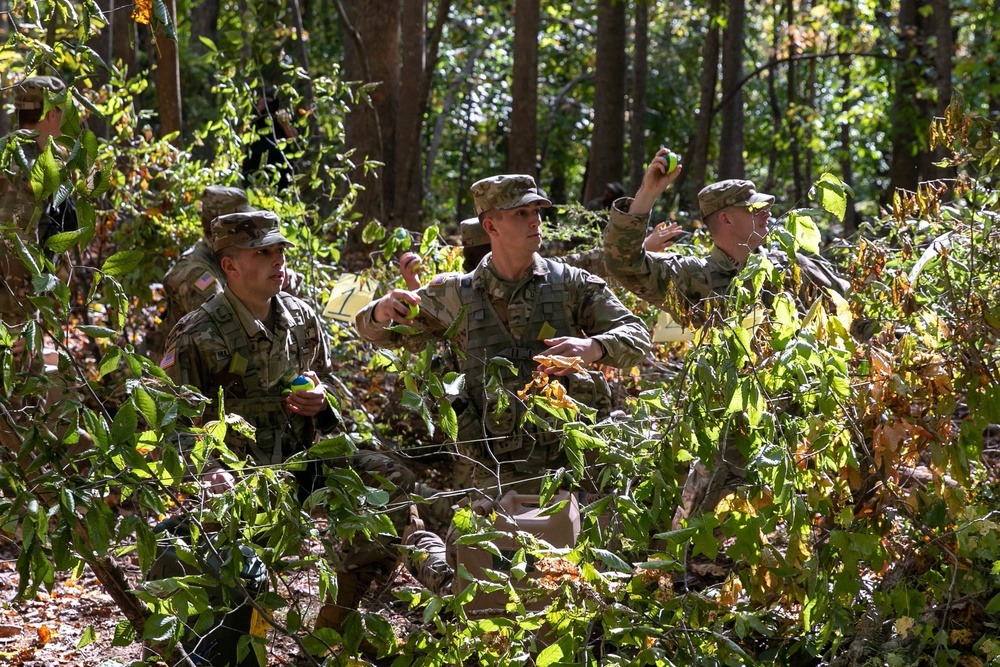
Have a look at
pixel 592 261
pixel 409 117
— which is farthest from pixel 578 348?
pixel 409 117

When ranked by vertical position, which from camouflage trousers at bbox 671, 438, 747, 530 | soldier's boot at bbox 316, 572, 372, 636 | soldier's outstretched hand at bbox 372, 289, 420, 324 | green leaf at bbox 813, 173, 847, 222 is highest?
green leaf at bbox 813, 173, 847, 222

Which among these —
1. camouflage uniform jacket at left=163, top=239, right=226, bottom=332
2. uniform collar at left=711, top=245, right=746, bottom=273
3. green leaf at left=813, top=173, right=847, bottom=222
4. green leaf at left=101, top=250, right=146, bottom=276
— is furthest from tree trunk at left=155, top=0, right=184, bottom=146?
green leaf at left=813, top=173, right=847, bottom=222

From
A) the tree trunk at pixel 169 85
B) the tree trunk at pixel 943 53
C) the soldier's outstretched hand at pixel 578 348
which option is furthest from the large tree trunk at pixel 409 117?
the soldier's outstretched hand at pixel 578 348

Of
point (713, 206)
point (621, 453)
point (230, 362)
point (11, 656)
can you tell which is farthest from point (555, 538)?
point (11, 656)

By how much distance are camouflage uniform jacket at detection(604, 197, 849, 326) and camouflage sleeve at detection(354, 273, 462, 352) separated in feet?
2.56

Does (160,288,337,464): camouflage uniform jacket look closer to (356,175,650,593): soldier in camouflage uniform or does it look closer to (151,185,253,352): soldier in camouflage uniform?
(356,175,650,593): soldier in camouflage uniform

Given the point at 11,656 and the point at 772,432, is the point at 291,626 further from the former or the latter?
the point at 11,656

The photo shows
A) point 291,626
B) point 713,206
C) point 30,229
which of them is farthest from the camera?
point 713,206

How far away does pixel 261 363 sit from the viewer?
4.83m

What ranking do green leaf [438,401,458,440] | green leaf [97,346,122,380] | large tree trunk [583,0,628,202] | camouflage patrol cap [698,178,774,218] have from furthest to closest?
large tree trunk [583,0,628,202], camouflage patrol cap [698,178,774,218], green leaf [438,401,458,440], green leaf [97,346,122,380]

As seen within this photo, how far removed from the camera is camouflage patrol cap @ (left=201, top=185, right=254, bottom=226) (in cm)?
646

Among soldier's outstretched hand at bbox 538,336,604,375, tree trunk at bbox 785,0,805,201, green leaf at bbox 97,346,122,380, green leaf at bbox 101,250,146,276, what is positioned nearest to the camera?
green leaf at bbox 97,346,122,380

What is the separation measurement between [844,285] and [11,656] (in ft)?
13.1

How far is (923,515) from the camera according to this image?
3.53 meters
